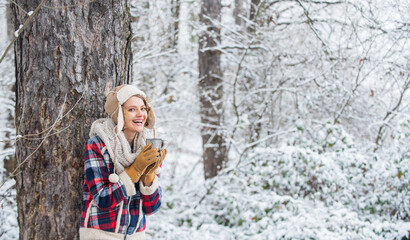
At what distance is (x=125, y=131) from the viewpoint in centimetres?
215

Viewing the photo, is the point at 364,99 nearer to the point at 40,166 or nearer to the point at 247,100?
the point at 247,100

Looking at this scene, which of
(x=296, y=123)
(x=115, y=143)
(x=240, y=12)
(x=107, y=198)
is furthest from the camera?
(x=240, y=12)

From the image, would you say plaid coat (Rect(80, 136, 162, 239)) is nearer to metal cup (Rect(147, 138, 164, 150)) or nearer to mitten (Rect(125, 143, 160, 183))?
mitten (Rect(125, 143, 160, 183))

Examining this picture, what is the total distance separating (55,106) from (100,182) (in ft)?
1.92

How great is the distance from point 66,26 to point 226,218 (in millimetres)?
3302

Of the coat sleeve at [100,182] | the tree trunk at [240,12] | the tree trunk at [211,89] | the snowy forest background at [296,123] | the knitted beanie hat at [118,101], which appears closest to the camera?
the coat sleeve at [100,182]

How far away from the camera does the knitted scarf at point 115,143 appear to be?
1977 millimetres

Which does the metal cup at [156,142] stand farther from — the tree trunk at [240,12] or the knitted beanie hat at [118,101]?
the tree trunk at [240,12]

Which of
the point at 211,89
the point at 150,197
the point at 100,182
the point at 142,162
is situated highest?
the point at 211,89

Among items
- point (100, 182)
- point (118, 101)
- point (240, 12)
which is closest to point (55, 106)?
point (118, 101)

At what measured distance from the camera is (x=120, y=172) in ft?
6.50

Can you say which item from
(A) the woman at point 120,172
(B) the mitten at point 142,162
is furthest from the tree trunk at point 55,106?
(B) the mitten at point 142,162

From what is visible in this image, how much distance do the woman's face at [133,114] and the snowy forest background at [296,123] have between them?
6.40 feet

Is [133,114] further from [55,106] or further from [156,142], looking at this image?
[55,106]
